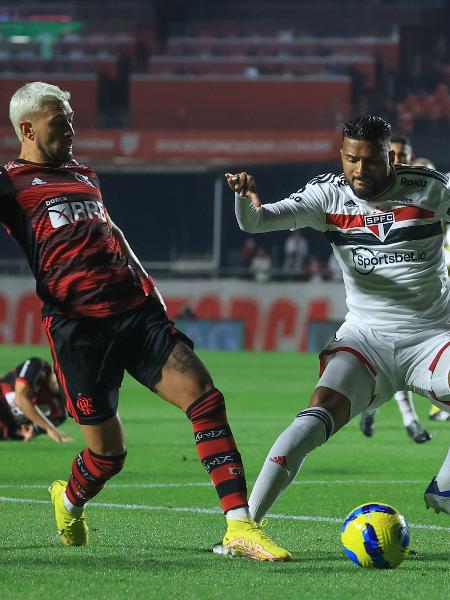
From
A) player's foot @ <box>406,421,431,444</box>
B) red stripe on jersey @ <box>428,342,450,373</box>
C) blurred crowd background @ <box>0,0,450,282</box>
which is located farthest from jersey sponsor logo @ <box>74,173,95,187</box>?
blurred crowd background @ <box>0,0,450,282</box>

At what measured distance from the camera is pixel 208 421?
519cm

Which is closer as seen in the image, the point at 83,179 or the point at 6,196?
the point at 6,196

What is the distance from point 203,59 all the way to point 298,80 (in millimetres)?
3324

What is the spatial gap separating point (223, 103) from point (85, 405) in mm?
28773

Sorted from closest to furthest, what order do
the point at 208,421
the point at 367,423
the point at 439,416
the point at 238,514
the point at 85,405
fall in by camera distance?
the point at 238,514 < the point at 208,421 < the point at 85,405 < the point at 367,423 < the point at 439,416

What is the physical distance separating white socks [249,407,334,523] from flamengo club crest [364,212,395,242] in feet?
2.92

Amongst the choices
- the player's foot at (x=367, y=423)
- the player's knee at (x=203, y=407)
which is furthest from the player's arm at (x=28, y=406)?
the player's knee at (x=203, y=407)

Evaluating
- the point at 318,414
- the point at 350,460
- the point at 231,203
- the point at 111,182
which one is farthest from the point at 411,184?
the point at 111,182

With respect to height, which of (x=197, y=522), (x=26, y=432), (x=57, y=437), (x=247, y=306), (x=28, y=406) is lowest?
(x=247, y=306)

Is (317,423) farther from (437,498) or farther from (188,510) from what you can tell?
(188,510)

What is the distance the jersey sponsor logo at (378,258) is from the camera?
18.6ft

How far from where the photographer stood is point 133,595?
4332mm

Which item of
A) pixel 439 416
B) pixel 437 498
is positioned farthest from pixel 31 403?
pixel 437 498

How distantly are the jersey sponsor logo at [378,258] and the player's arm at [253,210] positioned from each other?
0.33 m
